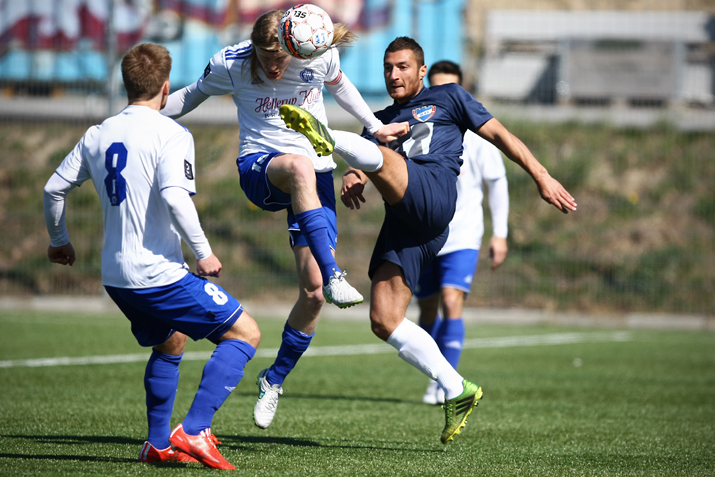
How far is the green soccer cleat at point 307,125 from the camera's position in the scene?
149 inches

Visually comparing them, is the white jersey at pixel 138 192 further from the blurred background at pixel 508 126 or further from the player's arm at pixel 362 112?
the blurred background at pixel 508 126

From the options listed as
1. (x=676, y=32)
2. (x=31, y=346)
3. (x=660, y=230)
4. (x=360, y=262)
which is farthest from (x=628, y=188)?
(x=31, y=346)

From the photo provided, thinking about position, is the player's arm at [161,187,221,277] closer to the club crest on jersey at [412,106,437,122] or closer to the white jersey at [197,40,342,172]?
the white jersey at [197,40,342,172]

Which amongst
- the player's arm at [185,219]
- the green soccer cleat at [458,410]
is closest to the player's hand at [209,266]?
the player's arm at [185,219]

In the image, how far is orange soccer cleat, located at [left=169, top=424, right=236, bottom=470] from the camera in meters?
3.56

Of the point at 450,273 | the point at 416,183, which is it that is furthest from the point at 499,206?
the point at 416,183

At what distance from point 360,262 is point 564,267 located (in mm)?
3529

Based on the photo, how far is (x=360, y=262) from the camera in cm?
1393

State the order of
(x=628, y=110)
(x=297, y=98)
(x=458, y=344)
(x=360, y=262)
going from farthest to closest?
(x=628, y=110), (x=360, y=262), (x=458, y=344), (x=297, y=98)

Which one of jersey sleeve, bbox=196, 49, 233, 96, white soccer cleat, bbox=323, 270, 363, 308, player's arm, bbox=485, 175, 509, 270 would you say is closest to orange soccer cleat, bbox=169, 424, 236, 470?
white soccer cleat, bbox=323, 270, 363, 308

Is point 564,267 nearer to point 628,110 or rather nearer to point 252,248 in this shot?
point 628,110

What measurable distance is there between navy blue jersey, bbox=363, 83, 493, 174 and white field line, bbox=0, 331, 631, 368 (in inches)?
176

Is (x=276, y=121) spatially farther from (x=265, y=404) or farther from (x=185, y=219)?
(x=265, y=404)

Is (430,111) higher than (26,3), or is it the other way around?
(26,3)
